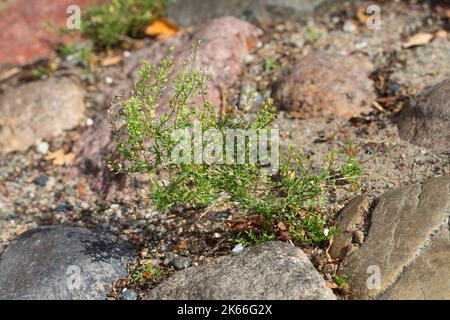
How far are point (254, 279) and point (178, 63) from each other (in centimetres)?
242

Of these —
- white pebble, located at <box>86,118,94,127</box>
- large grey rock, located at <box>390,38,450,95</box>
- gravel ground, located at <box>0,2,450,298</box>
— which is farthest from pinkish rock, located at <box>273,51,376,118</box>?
white pebble, located at <box>86,118,94,127</box>

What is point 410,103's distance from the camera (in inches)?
179

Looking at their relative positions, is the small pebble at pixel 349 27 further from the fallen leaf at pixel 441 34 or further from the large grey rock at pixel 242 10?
the fallen leaf at pixel 441 34

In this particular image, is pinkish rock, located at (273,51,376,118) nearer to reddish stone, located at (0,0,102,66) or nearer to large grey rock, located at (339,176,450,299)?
large grey rock, located at (339,176,450,299)

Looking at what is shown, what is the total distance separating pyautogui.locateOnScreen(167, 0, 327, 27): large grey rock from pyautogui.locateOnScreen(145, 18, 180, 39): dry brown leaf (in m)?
0.10

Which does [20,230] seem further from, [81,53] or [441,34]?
[441,34]

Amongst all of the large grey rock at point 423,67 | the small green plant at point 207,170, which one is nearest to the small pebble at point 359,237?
the small green plant at point 207,170

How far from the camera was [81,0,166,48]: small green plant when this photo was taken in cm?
601

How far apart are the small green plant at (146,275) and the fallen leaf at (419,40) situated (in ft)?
9.57

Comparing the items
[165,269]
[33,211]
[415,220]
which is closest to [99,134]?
[33,211]

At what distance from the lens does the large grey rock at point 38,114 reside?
17.7 ft

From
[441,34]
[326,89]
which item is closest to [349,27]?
[441,34]

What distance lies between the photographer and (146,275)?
147 inches
